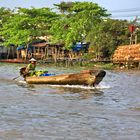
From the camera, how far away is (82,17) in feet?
150

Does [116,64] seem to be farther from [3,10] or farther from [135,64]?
[3,10]

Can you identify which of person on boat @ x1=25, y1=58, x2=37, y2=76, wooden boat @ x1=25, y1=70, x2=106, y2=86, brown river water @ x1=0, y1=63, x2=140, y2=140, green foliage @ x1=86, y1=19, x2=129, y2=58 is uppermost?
green foliage @ x1=86, y1=19, x2=129, y2=58

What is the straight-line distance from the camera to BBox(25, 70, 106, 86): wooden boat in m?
20.1

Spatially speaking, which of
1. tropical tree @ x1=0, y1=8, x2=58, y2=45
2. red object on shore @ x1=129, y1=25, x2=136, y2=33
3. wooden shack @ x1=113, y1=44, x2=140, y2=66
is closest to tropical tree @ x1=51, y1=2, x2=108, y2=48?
tropical tree @ x1=0, y1=8, x2=58, y2=45

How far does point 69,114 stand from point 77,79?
7.59 metres

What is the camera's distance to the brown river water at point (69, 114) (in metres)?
10.2

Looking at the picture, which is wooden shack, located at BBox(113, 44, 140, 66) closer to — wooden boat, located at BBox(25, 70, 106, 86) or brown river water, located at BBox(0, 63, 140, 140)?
wooden boat, located at BBox(25, 70, 106, 86)

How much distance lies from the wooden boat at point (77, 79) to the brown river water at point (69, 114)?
456mm

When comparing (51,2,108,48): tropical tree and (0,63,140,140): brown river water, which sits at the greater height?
(51,2,108,48): tropical tree

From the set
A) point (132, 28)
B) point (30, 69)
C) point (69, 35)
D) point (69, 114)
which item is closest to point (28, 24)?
point (69, 35)

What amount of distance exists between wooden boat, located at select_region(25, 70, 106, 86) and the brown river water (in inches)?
18.0

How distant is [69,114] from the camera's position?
1302cm

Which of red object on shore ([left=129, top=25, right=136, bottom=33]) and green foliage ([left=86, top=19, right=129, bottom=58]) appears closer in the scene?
red object on shore ([left=129, top=25, right=136, bottom=33])

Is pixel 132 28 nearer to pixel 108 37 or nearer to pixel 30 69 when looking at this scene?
pixel 108 37
